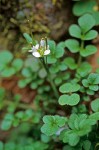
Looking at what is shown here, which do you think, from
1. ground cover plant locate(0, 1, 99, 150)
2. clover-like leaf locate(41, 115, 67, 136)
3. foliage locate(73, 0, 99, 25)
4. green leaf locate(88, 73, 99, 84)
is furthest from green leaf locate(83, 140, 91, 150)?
foliage locate(73, 0, 99, 25)

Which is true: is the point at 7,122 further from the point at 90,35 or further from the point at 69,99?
the point at 90,35

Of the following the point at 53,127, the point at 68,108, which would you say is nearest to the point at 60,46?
the point at 68,108

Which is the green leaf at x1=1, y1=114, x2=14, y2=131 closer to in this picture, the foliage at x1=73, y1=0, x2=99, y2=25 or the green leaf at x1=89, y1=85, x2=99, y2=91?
the green leaf at x1=89, y1=85, x2=99, y2=91

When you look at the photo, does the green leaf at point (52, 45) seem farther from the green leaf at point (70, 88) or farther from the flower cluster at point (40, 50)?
the green leaf at point (70, 88)

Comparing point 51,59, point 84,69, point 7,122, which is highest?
point 51,59

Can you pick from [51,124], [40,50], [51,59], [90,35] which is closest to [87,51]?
[90,35]

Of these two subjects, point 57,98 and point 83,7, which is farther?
point 83,7

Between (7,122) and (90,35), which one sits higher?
(90,35)

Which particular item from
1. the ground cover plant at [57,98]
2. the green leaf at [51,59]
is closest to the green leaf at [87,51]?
the ground cover plant at [57,98]
